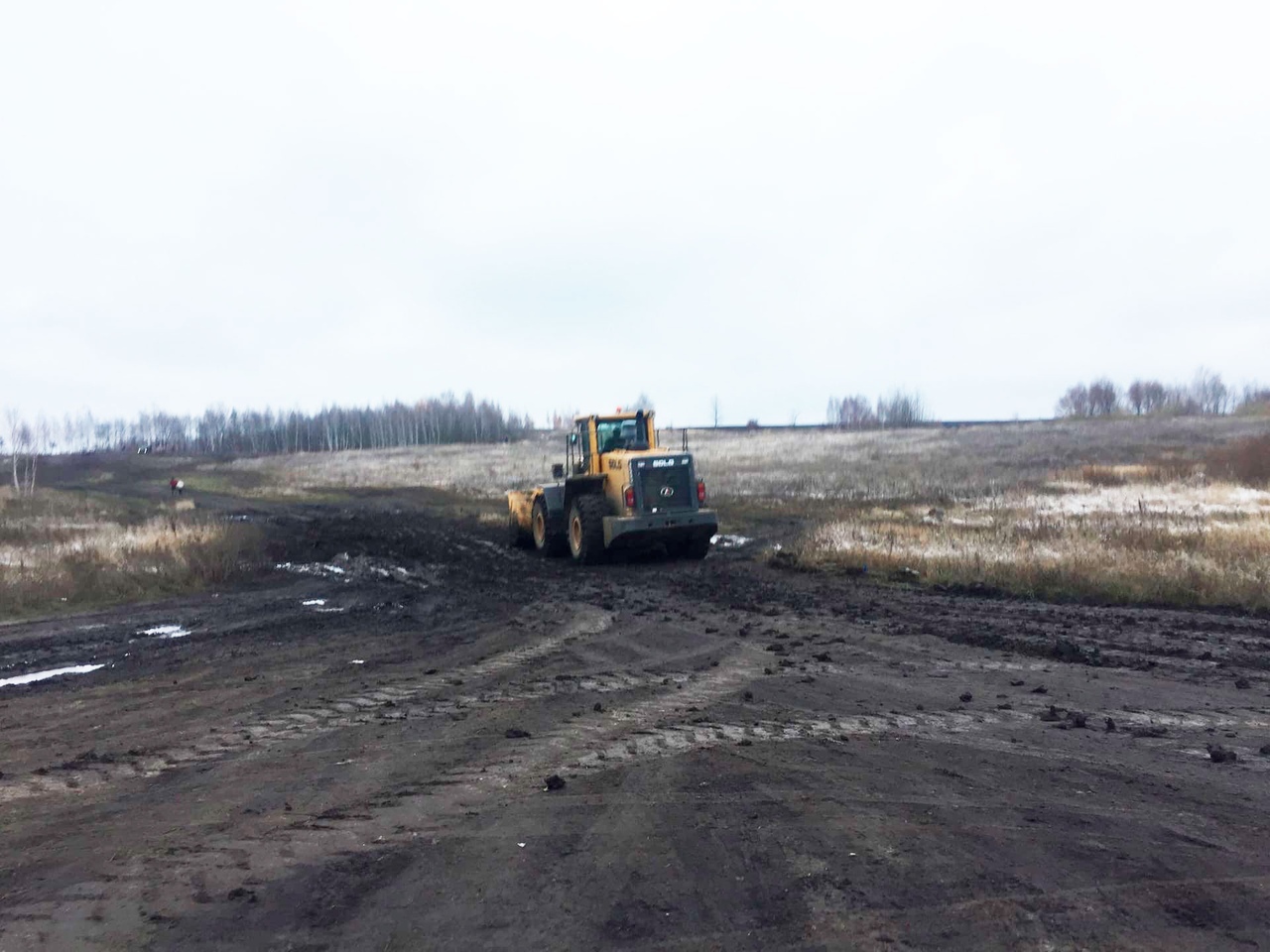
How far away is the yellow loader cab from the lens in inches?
723

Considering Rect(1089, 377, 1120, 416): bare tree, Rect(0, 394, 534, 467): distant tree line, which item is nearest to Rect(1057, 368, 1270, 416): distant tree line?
Rect(1089, 377, 1120, 416): bare tree

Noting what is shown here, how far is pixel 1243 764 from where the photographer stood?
20.1ft

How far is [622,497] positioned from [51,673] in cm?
1037

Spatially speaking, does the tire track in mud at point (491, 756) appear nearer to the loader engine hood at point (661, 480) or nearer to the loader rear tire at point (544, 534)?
the loader engine hood at point (661, 480)

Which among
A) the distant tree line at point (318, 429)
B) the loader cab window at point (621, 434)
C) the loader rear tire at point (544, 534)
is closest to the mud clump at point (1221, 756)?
the loader cab window at point (621, 434)

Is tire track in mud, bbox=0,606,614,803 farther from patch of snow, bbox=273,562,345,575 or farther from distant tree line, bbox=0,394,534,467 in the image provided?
distant tree line, bbox=0,394,534,467

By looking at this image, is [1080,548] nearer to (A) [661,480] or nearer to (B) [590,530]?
(A) [661,480]

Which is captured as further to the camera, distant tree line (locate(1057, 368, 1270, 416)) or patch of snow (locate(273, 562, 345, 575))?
distant tree line (locate(1057, 368, 1270, 416))

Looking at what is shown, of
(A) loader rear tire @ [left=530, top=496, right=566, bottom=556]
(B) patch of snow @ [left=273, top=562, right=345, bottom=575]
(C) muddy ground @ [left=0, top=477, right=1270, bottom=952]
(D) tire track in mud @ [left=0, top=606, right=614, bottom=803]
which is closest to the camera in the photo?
(C) muddy ground @ [left=0, top=477, right=1270, bottom=952]

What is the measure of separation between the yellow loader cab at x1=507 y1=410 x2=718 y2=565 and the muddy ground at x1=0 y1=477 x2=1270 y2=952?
6638 millimetres

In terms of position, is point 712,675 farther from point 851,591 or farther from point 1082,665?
point 851,591

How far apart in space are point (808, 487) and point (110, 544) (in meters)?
26.0

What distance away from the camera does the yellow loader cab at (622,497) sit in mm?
18359

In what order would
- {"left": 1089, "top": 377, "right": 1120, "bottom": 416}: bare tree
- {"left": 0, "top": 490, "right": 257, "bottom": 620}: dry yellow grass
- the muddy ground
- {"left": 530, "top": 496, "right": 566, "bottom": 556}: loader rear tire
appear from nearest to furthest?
the muddy ground, {"left": 0, "top": 490, "right": 257, "bottom": 620}: dry yellow grass, {"left": 530, "top": 496, "right": 566, "bottom": 556}: loader rear tire, {"left": 1089, "top": 377, "right": 1120, "bottom": 416}: bare tree
